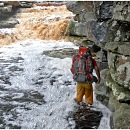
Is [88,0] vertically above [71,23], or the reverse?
[88,0]

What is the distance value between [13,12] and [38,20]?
7493 mm

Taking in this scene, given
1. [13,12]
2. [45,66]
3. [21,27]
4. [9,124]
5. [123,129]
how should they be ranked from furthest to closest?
[13,12]
[21,27]
[45,66]
[9,124]
[123,129]

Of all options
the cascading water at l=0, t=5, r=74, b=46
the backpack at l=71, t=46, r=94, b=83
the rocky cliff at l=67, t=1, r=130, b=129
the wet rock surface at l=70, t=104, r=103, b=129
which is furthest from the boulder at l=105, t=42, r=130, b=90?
the cascading water at l=0, t=5, r=74, b=46

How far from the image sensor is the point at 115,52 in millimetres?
8125

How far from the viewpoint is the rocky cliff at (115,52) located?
7.41 metres

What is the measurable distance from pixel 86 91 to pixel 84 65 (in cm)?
83

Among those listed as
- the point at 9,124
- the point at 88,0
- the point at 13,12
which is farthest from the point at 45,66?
the point at 13,12

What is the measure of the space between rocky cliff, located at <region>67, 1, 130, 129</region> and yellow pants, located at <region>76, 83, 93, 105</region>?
20.1 inches

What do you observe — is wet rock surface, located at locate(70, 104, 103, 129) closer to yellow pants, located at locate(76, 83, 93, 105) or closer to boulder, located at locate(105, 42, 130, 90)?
yellow pants, located at locate(76, 83, 93, 105)

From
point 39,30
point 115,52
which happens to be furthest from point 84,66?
point 39,30

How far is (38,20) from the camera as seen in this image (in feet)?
77.8

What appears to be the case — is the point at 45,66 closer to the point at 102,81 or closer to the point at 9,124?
the point at 102,81

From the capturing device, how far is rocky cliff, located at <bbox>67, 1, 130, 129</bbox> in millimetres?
7414

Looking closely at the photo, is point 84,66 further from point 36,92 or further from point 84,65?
point 36,92
